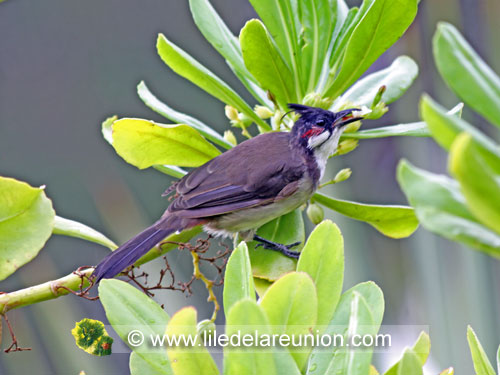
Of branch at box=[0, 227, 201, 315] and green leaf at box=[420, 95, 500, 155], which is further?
branch at box=[0, 227, 201, 315]

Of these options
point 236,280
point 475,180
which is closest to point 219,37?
point 236,280

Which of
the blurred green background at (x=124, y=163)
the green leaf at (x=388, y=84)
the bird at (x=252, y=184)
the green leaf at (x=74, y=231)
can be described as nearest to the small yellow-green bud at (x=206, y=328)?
the green leaf at (x=74, y=231)

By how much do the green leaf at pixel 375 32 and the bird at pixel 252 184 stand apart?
0.27 meters

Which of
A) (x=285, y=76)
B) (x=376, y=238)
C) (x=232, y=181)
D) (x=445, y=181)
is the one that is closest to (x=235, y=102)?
(x=285, y=76)

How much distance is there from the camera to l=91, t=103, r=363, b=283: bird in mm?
1463

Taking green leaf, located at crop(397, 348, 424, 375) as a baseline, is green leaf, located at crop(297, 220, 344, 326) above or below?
above

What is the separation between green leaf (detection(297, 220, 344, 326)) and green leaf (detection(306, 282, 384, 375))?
0.08 ft

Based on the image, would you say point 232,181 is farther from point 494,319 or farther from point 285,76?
point 494,319

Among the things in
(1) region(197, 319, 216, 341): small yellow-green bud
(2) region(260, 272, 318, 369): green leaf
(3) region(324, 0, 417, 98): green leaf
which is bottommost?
(1) region(197, 319, 216, 341): small yellow-green bud

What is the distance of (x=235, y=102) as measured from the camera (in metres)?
1.17

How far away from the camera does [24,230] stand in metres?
0.66

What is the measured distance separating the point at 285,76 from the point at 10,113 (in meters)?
3.94

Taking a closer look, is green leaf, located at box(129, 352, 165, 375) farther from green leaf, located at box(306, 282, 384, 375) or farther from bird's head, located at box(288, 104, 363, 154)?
bird's head, located at box(288, 104, 363, 154)

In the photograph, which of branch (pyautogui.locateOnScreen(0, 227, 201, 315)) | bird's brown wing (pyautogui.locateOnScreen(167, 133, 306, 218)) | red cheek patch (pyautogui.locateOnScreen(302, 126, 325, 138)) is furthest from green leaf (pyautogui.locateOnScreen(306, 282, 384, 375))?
red cheek patch (pyautogui.locateOnScreen(302, 126, 325, 138))
